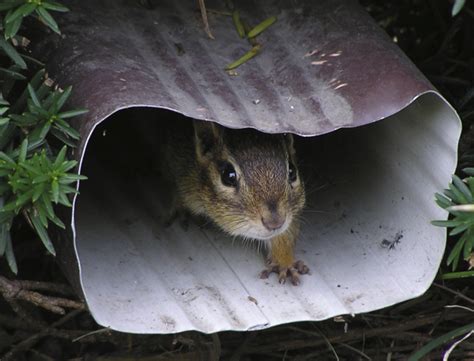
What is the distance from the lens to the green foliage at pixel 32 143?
9.47 feet

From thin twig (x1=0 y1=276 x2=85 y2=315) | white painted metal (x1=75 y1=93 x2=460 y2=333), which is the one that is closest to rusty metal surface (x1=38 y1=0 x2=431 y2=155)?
white painted metal (x1=75 y1=93 x2=460 y2=333)

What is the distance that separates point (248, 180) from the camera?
3775 mm

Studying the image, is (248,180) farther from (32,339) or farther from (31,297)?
(32,339)

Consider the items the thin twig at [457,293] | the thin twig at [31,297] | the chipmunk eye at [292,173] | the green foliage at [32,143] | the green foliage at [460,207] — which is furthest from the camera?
the chipmunk eye at [292,173]

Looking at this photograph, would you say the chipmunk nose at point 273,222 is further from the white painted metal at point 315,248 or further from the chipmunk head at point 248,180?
the white painted metal at point 315,248

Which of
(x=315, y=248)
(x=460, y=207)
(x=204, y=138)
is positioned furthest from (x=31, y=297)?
(x=460, y=207)

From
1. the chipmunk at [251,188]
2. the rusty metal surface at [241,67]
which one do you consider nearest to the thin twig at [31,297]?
the rusty metal surface at [241,67]

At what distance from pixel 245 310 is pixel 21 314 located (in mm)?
879

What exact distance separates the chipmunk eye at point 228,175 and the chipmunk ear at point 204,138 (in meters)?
0.15

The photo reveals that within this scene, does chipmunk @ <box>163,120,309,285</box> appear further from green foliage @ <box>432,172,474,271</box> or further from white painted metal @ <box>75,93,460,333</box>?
green foliage @ <box>432,172,474,271</box>

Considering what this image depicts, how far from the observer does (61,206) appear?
123 inches

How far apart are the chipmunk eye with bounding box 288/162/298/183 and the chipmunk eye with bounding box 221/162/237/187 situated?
0.23 metres

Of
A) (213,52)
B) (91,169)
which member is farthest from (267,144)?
(91,169)

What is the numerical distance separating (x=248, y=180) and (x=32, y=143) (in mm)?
1030
